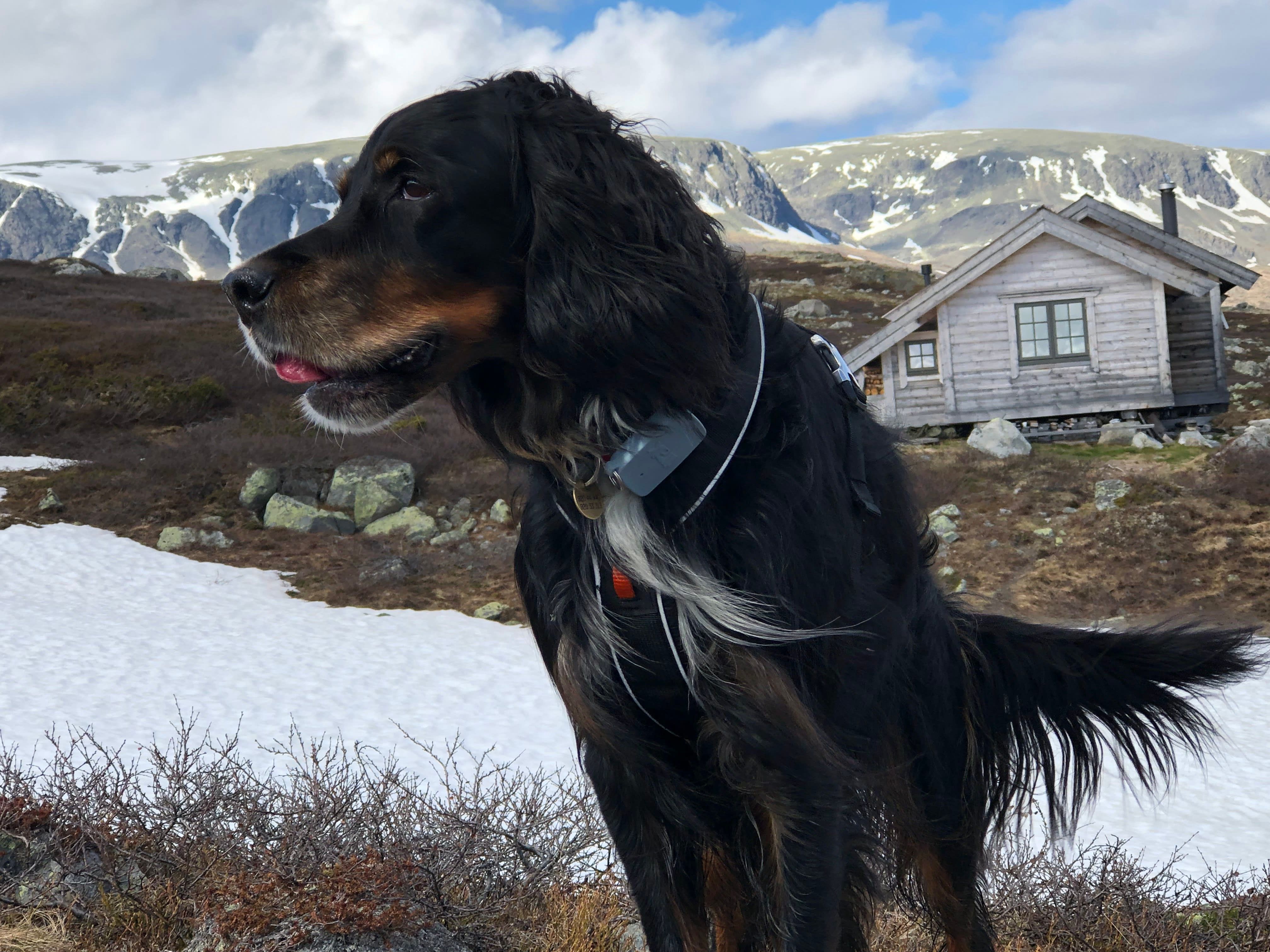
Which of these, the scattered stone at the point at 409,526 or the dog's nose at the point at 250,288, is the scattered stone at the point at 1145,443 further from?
the dog's nose at the point at 250,288

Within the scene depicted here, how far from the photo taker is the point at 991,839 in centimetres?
267

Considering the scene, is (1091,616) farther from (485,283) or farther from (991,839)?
(485,283)

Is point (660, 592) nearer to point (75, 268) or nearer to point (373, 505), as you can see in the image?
point (373, 505)

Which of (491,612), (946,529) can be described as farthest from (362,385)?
(946,529)

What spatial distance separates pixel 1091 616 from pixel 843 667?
27.7 feet

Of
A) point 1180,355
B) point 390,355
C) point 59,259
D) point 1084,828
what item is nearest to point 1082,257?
point 1180,355

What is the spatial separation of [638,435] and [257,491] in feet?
40.8

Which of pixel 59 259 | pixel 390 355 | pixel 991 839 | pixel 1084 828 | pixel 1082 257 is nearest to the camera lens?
pixel 390 355

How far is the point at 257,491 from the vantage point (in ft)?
43.2

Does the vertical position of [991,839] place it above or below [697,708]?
below

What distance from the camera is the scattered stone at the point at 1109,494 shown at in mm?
11898

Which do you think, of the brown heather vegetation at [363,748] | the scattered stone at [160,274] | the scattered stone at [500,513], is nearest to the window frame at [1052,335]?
the brown heather vegetation at [363,748]

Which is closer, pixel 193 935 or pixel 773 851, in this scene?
pixel 773 851

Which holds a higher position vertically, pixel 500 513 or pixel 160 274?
pixel 160 274
